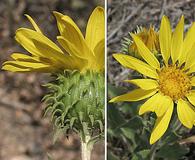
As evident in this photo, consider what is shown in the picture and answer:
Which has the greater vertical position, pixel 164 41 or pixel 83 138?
pixel 164 41

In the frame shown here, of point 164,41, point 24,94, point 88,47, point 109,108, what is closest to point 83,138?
point 88,47

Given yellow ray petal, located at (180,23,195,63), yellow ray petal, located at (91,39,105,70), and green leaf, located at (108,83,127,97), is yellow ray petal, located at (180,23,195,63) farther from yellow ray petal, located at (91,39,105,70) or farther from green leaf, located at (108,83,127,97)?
green leaf, located at (108,83,127,97)

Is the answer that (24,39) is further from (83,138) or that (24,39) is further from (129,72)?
(129,72)

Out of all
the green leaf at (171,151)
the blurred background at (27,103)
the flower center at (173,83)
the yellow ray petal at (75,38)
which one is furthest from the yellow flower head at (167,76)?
the blurred background at (27,103)

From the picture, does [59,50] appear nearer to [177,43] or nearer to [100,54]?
[100,54]

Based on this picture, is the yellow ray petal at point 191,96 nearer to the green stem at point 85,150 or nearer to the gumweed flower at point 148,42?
the gumweed flower at point 148,42

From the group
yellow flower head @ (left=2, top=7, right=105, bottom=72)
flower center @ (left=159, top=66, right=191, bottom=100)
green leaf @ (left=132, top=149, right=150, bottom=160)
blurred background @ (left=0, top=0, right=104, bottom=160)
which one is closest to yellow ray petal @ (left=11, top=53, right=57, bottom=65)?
yellow flower head @ (left=2, top=7, right=105, bottom=72)
